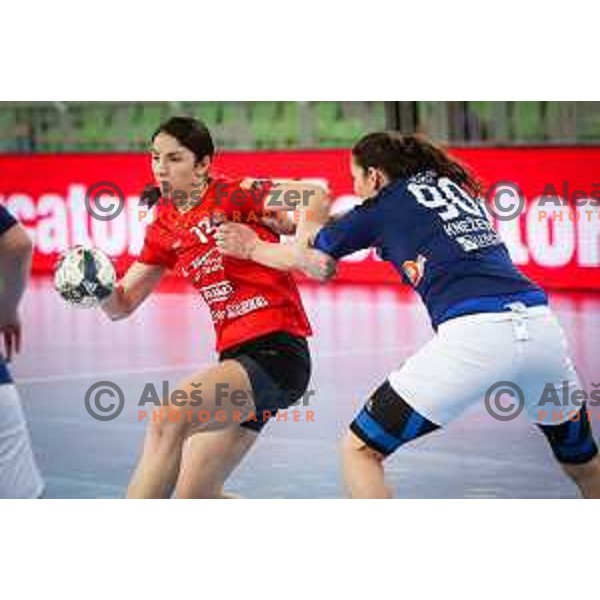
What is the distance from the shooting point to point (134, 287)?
707 centimetres

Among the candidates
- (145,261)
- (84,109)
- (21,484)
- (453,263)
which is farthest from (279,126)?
(21,484)

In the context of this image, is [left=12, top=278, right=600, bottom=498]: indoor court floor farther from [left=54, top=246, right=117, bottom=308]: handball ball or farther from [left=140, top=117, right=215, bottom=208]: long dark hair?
[left=140, top=117, right=215, bottom=208]: long dark hair

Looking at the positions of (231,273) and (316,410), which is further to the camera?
(316,410)

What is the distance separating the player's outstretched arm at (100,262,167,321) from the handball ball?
130 mm

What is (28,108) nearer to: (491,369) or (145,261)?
(145,261)

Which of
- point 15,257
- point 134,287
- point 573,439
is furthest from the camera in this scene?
point 134,287

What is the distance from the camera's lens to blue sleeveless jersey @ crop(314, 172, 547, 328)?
20.9 feet

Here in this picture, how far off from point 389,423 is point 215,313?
3.29 ft

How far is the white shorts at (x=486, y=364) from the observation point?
625 cm

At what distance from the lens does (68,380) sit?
375 inches

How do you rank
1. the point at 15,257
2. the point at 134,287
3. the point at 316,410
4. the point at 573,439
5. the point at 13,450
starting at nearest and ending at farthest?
the point at 13,450 < the point at 15,257 < the point at 573,439 < the point at 134,287 < the point at 316,410

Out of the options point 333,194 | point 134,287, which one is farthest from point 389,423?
point 333,194

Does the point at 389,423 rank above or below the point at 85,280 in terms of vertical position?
below

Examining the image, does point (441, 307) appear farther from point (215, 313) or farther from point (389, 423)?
point (215, 313)
